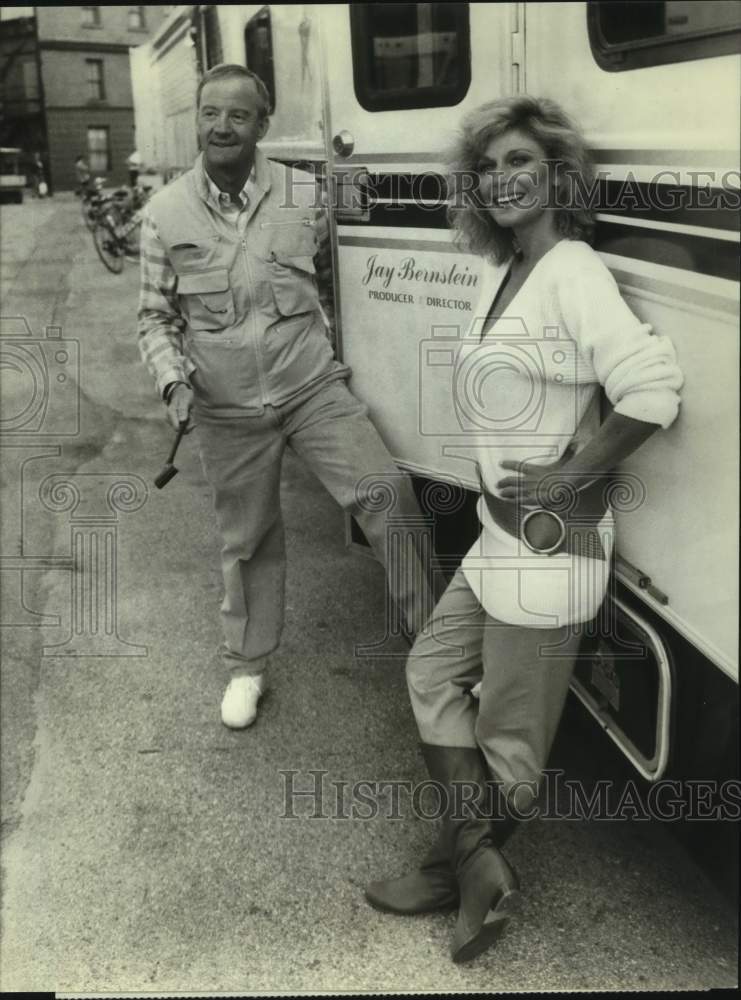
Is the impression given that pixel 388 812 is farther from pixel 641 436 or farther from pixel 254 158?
pixel 254 158

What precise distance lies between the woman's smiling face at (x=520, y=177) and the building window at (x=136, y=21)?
1.17 m

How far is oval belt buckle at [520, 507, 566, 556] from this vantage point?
2.10 metres

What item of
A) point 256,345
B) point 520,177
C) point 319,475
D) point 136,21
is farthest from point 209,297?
point 520,177

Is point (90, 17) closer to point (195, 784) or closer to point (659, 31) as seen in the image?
point (659, 31)

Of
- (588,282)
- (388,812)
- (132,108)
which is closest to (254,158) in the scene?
(132,108)

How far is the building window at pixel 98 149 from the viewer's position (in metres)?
3.03

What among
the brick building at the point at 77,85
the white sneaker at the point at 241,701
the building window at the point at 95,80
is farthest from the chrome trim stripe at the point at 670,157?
the white sneaker at the point at 241,701

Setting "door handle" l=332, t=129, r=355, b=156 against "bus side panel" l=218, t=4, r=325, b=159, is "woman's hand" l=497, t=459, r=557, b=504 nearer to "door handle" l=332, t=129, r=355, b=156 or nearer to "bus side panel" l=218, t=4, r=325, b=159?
"door handle" l=332, t=129, r=355, b=156

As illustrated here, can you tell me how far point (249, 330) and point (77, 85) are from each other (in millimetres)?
853

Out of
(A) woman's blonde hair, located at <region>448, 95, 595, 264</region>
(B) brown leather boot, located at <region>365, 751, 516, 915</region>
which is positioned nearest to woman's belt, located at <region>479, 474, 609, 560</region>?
(A) woman's blonde hair, located at <region>448, 95, 595, 264</region>

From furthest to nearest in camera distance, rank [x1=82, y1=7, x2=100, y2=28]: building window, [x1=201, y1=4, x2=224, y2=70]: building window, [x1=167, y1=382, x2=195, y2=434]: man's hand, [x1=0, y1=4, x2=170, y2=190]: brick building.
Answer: [x1=201, y1=4, x2=224, y2=70]: building window < [x1=167, y1=382, x2=195, y2=434]: man's hand < [x1=0, y1=4, x2=170, y2=190]: brick building < [x1=82, y1=7, x2=100, y2=28]: building window

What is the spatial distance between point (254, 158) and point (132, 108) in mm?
554

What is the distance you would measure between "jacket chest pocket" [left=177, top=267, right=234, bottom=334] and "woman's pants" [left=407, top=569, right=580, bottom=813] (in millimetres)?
1003

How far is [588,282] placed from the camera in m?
2.02
